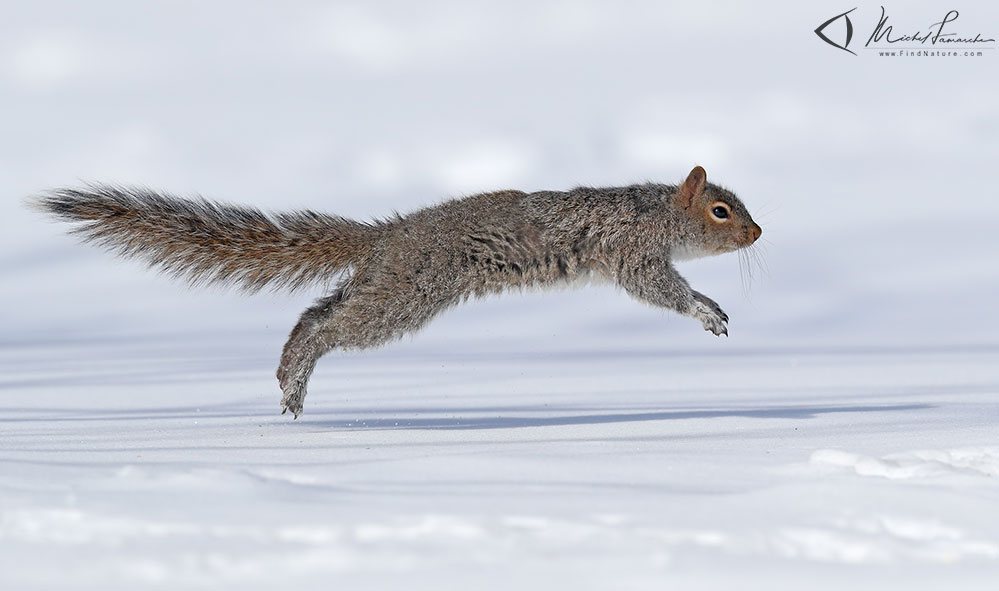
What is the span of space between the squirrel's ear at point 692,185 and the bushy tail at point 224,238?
2.72 meters

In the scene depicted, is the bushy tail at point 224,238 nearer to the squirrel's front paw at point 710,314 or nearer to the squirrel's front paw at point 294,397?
the squirrel's front paw at point 294,397

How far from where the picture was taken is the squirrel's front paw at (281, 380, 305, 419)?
889 cm

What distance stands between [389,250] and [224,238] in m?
1.33

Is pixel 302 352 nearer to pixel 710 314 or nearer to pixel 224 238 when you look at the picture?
pixel 224 238

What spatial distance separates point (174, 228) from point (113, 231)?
17.9 inches

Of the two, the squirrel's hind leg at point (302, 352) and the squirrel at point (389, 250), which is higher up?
the squirrel at point (389, 250)

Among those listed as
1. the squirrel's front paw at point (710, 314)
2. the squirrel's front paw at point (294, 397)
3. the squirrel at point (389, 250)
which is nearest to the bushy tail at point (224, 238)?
the squirrel at point (389, 250)

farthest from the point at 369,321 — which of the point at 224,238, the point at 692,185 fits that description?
the point at 692,185

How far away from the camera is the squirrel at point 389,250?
8.95 m

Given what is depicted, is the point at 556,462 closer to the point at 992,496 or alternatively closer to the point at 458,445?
the point at 458,445

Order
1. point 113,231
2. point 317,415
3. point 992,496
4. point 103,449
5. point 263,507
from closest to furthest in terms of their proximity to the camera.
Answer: point 263,507 < point 992,496 < point 103,449 < point 113,231 < point 317,415

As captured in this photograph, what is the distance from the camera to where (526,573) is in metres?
3.99

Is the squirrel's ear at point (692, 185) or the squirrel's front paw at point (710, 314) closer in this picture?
the squirrel's front paw at point (710, 314)

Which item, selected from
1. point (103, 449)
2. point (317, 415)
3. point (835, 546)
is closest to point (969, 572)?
point (835, 546)
